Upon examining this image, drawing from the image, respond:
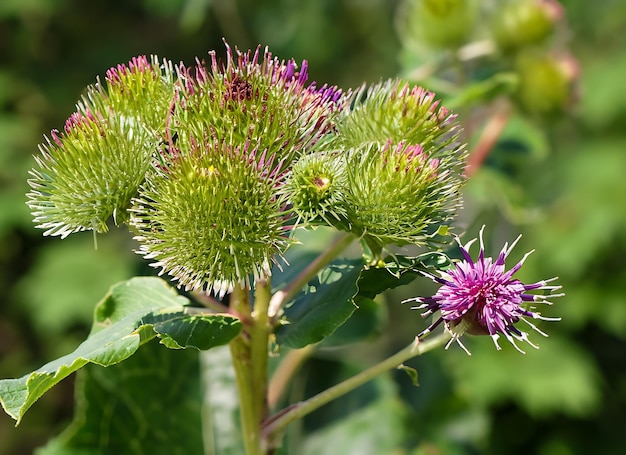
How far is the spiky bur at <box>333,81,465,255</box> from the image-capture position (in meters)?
0.88

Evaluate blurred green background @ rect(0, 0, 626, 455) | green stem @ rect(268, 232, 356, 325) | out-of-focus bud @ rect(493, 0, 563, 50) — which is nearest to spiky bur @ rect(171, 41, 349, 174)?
green stem @ rect(268, 232, 356, 325)

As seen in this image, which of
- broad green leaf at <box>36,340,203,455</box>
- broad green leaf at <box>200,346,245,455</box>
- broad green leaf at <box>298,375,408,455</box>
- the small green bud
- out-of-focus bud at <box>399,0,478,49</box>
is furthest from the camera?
out-of-focus bud at <box>399,0,478,49</box>

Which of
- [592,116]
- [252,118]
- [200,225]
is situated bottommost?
[200,225]

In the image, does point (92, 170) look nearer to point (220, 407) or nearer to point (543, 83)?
point (220, 407)

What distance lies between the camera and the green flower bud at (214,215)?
33.7 inches

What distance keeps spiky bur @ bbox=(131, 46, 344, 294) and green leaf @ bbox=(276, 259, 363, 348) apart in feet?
0.29

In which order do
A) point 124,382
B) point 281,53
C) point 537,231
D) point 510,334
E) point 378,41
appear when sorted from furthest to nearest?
point 378,41 → point 281,53 → point 537,231 → point 124,382 → point 510,334

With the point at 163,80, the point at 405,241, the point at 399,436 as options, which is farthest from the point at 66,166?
the point at 399,436

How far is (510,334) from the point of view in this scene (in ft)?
2.84

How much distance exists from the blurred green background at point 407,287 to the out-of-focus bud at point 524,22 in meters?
1.08

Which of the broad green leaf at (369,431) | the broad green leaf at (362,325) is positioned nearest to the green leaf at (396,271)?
the broad green leaf at (362,325)

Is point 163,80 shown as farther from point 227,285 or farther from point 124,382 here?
point 124,382

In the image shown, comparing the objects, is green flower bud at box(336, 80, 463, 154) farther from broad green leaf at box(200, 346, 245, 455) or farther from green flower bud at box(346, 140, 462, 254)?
broad green leaf at box(200, 346, 245, 455)

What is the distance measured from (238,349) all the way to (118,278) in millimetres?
3526
